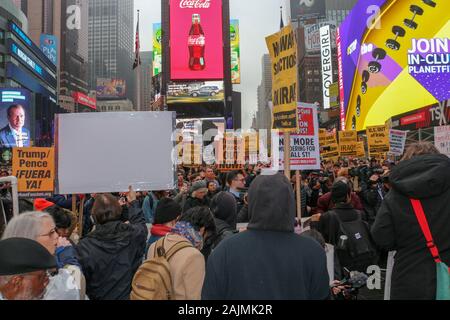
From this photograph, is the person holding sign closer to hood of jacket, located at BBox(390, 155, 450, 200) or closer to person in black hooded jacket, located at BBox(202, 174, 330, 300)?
hood of jacket, located at BBox(390, 155, 450, 200)

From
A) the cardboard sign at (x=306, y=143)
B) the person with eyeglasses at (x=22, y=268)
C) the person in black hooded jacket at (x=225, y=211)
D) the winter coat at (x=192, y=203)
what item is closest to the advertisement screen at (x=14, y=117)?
the cardboard sign at (x=306, y=143)

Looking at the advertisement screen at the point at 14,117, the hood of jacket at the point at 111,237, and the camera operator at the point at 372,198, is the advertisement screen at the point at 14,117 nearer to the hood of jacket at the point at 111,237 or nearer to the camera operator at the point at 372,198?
the camera operator at the point at 372,198

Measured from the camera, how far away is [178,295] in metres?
2.87

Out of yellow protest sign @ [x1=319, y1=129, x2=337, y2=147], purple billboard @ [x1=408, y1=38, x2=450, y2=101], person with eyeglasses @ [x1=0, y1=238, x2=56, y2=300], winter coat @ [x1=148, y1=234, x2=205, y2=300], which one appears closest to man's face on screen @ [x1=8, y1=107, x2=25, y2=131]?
purple billboard @ [x1=408, y1=38, x2=450, y2=101]

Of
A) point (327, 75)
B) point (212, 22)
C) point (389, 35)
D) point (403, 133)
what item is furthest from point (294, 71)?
point (327, 75)

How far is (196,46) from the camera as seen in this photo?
48.9 metres

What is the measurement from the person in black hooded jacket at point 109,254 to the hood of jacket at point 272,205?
5.17 feet

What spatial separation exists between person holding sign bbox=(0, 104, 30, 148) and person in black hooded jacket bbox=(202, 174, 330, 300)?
6039 cm

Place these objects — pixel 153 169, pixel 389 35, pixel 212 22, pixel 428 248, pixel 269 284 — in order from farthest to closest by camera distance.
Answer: pixel 212 22, pixel 389 35, pixel 153 169, pixel 428 248, pixel 269 284

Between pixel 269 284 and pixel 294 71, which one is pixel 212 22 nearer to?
pixel 294 71

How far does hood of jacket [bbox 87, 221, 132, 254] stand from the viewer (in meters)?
3.53

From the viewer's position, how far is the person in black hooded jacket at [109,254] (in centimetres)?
348

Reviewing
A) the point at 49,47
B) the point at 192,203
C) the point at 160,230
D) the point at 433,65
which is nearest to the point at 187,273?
the point at 160,230
